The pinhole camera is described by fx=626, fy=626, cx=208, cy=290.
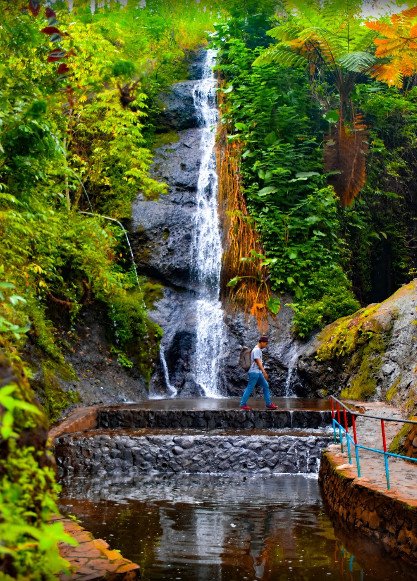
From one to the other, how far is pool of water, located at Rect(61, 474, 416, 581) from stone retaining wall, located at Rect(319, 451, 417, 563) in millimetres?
145

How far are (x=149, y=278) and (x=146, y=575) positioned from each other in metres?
13.3

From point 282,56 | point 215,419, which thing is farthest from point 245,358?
point 282,56

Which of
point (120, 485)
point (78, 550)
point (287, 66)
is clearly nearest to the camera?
point (78, 550)

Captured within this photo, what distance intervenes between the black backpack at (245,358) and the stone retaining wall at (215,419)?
4.82 metres

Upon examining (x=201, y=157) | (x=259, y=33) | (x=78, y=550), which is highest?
(x=259, y=33)

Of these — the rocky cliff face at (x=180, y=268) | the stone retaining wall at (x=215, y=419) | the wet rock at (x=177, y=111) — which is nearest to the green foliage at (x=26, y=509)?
the stone retaining wall at (x=215, y=419)

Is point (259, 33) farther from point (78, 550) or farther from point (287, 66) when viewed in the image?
point (78, 550)

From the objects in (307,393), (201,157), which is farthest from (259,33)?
(307,393)

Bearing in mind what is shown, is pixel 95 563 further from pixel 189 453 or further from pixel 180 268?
pixel 180 268

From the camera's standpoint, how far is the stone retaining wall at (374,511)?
5.32m

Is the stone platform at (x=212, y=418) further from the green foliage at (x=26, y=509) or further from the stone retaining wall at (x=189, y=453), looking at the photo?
the green foliage at (x=26, y=509)

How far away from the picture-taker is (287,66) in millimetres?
19172

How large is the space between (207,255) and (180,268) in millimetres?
889


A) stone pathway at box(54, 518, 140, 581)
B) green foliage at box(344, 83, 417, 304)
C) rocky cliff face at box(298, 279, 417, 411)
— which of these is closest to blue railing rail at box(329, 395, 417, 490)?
stone pathway at box(54, 518, 140, 581)
